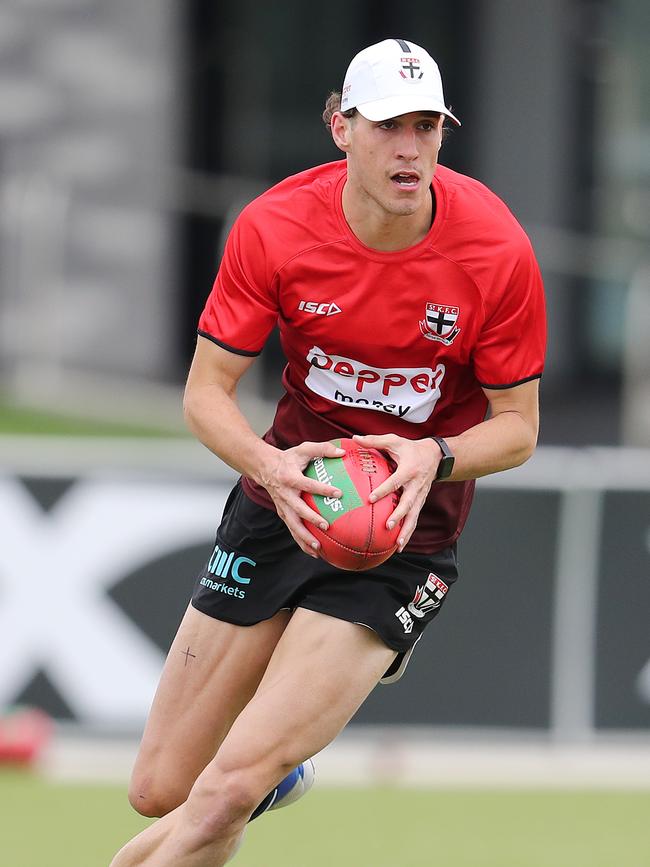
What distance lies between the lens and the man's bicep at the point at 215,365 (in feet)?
17.3

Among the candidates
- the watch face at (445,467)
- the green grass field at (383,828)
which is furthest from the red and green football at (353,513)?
the green grass field at (383,828)


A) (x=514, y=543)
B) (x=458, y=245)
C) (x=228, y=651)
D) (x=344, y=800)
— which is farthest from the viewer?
(x=514, y=543)

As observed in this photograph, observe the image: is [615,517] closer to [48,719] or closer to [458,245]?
[48,719]

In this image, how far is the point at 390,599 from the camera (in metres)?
5.28

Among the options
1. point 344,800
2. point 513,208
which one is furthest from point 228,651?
point 513,208

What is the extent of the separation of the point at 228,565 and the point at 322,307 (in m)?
0.96

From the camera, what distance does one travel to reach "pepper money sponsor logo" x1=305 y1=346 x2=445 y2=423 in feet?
17.3

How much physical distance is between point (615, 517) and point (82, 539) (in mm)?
2980

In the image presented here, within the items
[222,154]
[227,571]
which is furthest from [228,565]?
[222,154]

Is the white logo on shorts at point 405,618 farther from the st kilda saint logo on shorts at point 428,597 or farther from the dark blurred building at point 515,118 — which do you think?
the dark blurred building at point 515,118

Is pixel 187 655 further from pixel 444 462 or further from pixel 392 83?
pixel 392 83

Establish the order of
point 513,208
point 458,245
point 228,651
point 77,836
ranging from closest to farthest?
point 458,245, point 228,651, point 77,836, point 513,208

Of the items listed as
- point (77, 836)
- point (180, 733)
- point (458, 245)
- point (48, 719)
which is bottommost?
point (48, 719)

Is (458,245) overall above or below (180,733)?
above
